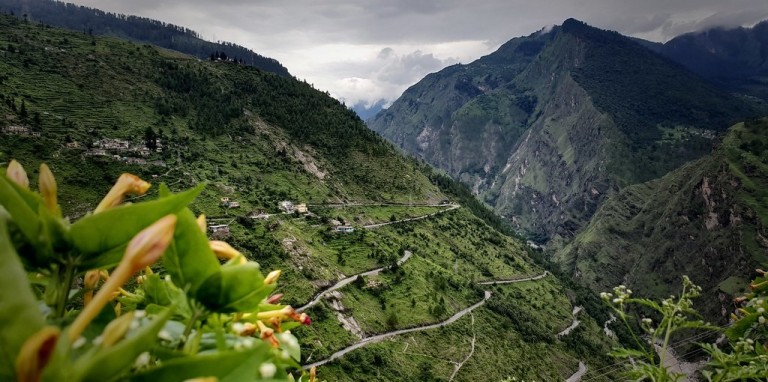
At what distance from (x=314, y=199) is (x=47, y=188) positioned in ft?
332

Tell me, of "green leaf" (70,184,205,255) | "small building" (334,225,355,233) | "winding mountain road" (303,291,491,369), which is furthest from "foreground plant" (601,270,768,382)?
"small building" (334,225,355,233)

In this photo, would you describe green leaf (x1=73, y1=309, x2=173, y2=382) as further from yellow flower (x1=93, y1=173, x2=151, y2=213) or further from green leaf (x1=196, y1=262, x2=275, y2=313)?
yellow flower (x1=93, y1=173, x2=151, y2=213)

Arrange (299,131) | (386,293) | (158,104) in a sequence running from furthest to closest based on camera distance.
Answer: (299,131)
(158,104)
(386,293)

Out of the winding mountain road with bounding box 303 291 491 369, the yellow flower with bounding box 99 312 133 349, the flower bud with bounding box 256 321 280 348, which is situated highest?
the yellow flower with bounding box 99 312 133 349

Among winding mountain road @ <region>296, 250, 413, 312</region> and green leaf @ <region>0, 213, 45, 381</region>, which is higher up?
green leaf @ <region>0, 213, 45, 381</region>

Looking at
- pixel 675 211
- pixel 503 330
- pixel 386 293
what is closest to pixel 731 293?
pixel 675 211

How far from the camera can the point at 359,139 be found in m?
135

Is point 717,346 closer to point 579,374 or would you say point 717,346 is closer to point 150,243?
point 150,243

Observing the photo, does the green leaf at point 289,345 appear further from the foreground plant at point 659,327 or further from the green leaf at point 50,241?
the foreground plant at point 659,327

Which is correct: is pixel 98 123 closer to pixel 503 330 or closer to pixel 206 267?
pixel 503 330

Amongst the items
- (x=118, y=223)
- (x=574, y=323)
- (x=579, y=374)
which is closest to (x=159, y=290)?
(x=118, y=223)

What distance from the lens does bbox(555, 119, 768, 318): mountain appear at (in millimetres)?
140250

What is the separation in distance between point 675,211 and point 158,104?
184 m

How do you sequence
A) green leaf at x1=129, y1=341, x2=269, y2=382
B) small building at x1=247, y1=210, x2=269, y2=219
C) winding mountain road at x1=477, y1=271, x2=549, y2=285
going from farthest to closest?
winding mountain road at x1=477, y1=271, x2=549, y2=285
small building at x1=247, y1=210, x2=269, y2=219
green leaf at x1=129, y1=341, x2=269, y2=382
